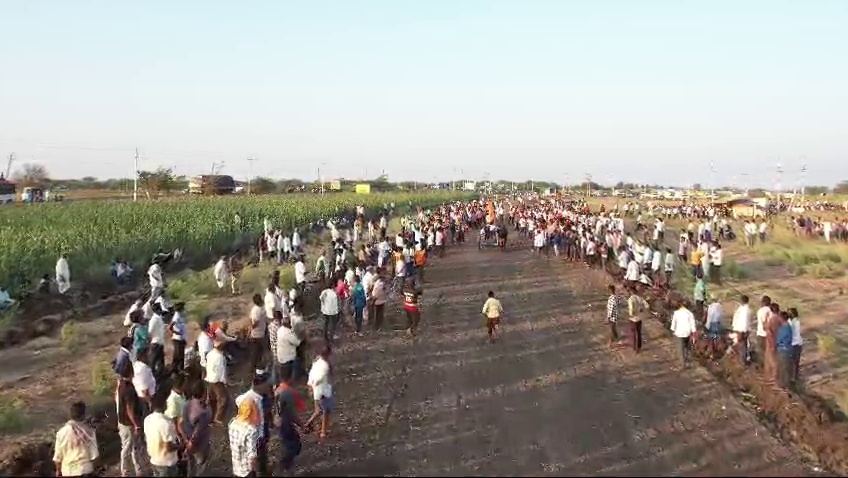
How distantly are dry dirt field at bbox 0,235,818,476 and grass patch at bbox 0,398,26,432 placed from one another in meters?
0.12

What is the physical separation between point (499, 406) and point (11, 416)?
22.9ft

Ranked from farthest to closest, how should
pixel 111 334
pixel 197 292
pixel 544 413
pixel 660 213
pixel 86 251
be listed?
pixel 660 213
pixel 86 251
pixel 197 292
pixel 111 334
pixel 544 413

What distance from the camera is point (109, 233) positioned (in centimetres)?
3102

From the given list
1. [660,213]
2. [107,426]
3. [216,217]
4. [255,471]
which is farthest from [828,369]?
[660,213]

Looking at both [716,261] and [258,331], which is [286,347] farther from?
[716,261]

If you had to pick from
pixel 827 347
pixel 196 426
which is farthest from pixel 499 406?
pixel 827 347

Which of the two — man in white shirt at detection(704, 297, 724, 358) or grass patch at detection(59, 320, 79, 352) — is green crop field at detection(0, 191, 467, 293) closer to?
grass patch at detection(59, 320, 79, 352)

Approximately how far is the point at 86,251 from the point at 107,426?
60.5 feet

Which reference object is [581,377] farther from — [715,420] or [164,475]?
[164,475]

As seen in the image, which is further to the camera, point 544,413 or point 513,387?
point 513,387

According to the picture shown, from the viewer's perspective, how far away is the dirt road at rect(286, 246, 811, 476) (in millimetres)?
8664

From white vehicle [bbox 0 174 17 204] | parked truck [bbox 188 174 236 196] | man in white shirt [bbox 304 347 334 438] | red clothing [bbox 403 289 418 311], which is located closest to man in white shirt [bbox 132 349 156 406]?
man in white shirt [bbox 304 347 334 438]

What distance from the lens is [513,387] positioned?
11750 mm

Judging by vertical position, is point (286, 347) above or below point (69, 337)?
above
